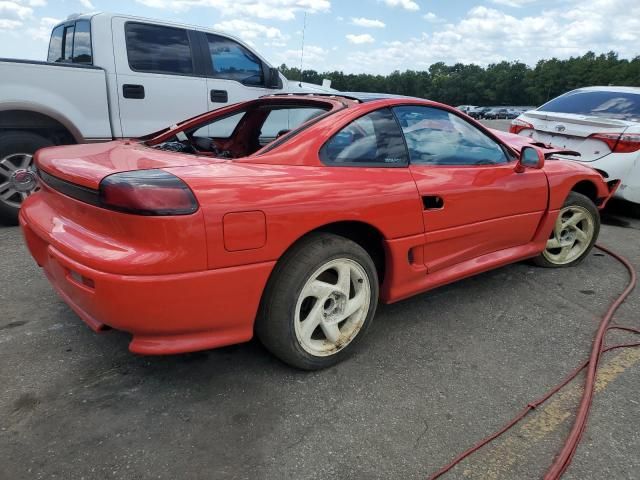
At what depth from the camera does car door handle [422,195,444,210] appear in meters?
2.69

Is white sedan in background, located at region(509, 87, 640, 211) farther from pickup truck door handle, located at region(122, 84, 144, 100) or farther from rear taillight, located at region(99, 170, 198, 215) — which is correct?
rear taillight, located at region(99, 170, 198, 215)

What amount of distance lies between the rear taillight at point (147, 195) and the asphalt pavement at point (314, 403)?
2.94 feet

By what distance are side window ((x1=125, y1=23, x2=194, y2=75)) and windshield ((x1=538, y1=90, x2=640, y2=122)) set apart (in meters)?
4.39

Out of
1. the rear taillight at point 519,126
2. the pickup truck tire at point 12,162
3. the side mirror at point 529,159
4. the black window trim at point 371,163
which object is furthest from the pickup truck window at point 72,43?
the rear taillight at point 519,126

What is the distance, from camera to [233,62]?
5801 millimetres

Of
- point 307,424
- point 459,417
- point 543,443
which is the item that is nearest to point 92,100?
point 307,424

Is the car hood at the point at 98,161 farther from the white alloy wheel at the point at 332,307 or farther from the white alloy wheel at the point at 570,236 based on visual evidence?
the white alloy wheel at the point at 570,236

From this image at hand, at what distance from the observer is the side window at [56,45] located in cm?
569

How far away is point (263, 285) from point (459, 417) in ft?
3.45

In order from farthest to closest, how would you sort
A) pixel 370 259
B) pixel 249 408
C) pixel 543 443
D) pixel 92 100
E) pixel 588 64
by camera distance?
pixel 588 64 < pixel 92 100 < pixel 370 259 < pixel 249 408 < pixel 543 443

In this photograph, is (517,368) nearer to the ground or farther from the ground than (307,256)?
nearer to the ground

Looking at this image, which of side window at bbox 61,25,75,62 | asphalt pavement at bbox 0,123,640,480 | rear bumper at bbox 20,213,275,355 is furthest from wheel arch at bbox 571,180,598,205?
side window at bbox 61,25,75,62

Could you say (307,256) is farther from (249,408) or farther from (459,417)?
(459,417)

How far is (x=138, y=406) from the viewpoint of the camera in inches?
84.7
